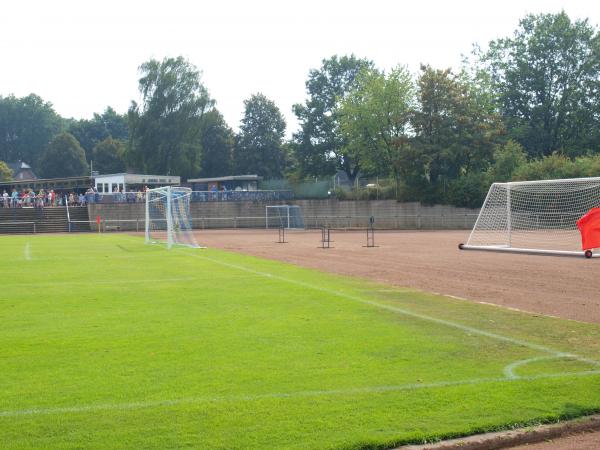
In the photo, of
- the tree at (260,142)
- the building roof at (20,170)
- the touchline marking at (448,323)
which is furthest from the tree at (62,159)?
the touchline marking at (448,323)

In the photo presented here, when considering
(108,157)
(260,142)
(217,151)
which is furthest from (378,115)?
(108,157)

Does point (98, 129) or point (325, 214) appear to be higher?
point (98, 129)

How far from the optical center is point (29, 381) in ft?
23.7

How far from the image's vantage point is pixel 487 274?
1842cm

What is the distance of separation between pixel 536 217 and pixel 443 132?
61.1ft

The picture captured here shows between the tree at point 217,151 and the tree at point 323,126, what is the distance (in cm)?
1840

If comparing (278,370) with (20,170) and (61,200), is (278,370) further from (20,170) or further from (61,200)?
(20,170)

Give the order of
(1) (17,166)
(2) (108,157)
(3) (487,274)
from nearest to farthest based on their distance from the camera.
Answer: (3) (487,274) < (2) (108,157) < (1) (17,166)

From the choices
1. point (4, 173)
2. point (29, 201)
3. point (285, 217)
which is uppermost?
point (4, 173)

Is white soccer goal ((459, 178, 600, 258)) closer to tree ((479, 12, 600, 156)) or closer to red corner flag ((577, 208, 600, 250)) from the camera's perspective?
red corner flag ((577, 208, 600, 250))

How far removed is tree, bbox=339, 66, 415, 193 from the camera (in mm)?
61781

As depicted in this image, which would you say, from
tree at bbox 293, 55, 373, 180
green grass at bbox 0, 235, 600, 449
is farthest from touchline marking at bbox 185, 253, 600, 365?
tree at bbox 293, 55, 373, 180

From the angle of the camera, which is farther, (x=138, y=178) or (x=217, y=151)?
(x=217, y=151)

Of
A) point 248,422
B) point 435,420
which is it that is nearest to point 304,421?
point 248,422
